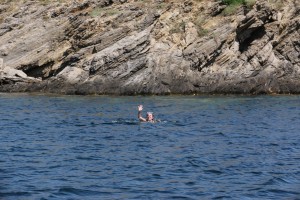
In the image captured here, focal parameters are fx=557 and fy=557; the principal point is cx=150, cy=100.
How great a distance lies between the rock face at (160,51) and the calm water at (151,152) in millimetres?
8093

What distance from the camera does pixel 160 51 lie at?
50.2 metres

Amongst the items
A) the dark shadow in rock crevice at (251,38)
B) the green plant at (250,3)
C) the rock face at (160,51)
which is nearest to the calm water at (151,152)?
the rock face at (160,51)

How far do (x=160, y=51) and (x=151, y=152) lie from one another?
28648 mm

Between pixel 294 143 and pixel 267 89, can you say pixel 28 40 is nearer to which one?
pixel 267 89

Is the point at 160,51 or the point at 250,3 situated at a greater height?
the point at 250,3

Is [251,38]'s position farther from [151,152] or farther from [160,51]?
[151,152]

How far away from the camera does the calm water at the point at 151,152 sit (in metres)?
16.1

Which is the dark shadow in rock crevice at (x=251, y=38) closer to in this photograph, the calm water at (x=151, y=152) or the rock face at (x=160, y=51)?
the rock face at (x=160, y=51)

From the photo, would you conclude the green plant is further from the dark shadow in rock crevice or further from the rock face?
the dark shadow in rock crevice

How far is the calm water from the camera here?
52.9 ft

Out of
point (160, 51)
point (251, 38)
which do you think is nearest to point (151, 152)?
point (160, 51)

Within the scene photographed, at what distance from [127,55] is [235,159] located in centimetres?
2985

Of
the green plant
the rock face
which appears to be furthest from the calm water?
the green plant

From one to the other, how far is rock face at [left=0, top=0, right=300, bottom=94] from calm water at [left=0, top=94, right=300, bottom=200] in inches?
319
